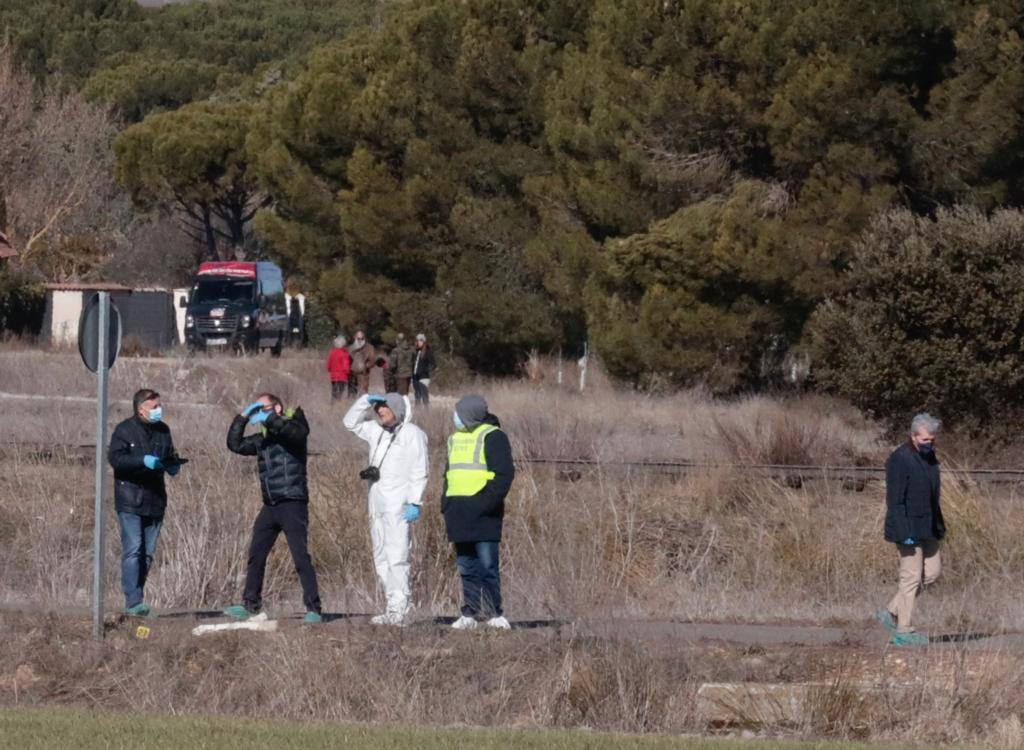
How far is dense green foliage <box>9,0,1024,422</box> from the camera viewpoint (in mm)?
28297

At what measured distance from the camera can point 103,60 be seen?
83.1m

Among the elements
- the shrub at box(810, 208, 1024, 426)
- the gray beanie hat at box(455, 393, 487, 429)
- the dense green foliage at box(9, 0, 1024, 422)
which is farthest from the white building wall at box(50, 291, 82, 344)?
the gray beanie hat at box(455, 393, 487, 429)

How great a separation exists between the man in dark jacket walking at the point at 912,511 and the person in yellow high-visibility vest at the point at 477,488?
9.17ft

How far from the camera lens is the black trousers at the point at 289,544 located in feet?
40.4

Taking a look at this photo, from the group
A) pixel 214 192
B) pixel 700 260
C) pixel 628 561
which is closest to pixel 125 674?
pixel 628 561

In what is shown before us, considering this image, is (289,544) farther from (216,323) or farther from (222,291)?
(222,291)

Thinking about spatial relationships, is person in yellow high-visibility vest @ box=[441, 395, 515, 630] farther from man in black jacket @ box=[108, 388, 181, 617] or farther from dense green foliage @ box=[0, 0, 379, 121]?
dense green foliage @ box=[0, 0, 379, 121]

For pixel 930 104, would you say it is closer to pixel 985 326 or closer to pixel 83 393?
pixel 985 326

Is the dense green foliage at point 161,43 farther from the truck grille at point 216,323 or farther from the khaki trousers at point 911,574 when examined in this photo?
the khaki trousers at point 911,574

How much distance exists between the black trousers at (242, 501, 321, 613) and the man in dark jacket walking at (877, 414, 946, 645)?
432 centimetres

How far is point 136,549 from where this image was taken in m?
12.9

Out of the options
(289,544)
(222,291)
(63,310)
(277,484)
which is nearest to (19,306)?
(63,310)

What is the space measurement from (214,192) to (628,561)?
4905cm

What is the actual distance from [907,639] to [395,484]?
3.90 metres
